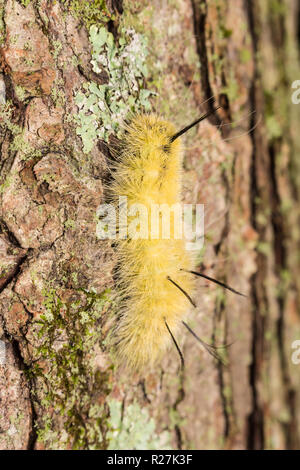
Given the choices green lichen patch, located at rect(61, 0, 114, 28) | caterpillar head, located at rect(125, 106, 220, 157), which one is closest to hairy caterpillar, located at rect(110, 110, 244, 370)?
caterpillar head, located at rect(125, 106, 220, 157)

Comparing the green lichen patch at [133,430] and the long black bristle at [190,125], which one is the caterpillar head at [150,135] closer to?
the long black bristle at [190,125]

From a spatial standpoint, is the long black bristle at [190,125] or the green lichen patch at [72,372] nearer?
the green lichen patch at [72,372]

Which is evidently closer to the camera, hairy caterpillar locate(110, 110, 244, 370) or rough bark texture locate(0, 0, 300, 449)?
rough bark texture locate(0, 0, 300, 449)

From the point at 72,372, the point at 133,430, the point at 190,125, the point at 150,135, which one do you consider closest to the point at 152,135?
the point at 150,135

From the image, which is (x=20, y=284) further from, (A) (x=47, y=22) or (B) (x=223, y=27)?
(B) (x=223, y=27)

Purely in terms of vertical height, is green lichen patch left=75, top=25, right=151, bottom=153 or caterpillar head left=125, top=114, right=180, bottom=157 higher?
green lichen patch left=75, top=25, right=151, bottom=153

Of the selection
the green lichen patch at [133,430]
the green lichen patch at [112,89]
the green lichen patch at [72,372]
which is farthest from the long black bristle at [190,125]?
the green lichen patch at [133,430]

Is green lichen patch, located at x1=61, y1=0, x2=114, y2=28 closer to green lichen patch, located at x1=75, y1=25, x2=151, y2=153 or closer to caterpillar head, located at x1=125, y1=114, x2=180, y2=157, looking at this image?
green lichen patch, located at x1=75, y1=25, x2=151, y2=153
